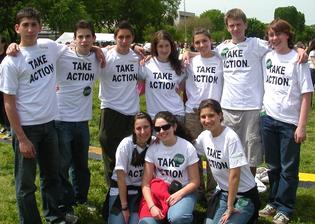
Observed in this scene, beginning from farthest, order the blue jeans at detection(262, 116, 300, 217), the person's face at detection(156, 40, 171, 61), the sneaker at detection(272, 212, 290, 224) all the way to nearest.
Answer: the person's face at detection(156, 40, 171, 61)
the sneaker at detection(272, 212, 290, 224)
the blue jeans at detection(262, 116, 300, 217)

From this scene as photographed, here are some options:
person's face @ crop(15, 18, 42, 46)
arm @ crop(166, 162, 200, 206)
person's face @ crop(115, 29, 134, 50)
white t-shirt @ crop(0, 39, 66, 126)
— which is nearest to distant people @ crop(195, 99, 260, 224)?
arm @ crop(166, 162, 200, 206)

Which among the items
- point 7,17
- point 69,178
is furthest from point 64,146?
point 7,17

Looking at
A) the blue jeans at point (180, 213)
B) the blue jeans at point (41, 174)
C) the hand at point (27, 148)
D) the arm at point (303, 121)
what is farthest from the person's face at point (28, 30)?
the arm at point (303, 121)

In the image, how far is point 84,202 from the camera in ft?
16.9

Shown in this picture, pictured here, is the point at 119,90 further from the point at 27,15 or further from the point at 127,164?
the point at 27,15

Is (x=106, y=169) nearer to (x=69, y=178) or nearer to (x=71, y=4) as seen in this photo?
(x=69, y=178)

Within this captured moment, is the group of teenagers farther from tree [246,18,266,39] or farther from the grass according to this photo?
tree [246,18,266,39]

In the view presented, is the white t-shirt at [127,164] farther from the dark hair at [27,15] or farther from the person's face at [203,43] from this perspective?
the dark hair at [27,15]

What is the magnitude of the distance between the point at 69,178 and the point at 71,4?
1239 inches

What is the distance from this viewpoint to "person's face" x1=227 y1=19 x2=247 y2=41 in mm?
4766

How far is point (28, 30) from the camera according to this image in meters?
3.98

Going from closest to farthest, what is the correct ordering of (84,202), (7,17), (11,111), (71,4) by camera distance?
(11,111)
(84,202)
(7,17)
(71,4)

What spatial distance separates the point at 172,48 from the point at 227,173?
1571mm

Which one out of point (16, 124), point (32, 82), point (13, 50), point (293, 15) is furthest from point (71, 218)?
point (293, 15)
